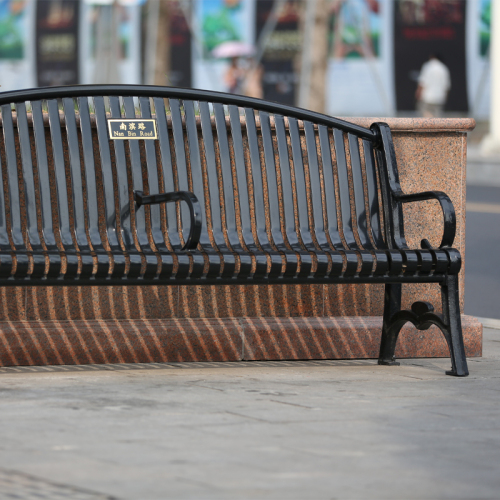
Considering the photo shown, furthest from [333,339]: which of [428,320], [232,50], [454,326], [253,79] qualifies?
[232,50]

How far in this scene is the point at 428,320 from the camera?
5.50 m

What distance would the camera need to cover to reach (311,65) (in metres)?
25.9

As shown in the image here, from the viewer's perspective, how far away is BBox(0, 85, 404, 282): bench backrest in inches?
209

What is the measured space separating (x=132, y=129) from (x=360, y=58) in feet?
74.2

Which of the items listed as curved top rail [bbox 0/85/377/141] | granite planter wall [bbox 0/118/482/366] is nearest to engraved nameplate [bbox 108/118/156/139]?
curved top rail [bbox 0/85/377/141]

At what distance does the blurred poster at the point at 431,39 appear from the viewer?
88.3ft

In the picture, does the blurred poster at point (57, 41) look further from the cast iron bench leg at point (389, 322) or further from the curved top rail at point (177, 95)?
the cast iron bench leg at point (389, 322)

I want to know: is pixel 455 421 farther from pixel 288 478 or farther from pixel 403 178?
pixel 403 178

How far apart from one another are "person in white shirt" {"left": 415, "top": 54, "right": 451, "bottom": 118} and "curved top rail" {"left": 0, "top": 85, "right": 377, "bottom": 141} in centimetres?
1993

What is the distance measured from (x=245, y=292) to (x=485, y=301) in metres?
3.72

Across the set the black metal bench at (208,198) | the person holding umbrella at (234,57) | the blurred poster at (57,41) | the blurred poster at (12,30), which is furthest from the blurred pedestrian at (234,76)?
the black metal bench at (208,198)

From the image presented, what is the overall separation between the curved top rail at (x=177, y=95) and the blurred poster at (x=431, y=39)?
21558mm

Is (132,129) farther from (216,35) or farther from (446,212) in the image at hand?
(216,35)

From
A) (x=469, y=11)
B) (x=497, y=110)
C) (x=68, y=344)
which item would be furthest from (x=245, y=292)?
(x=469, y=11)
